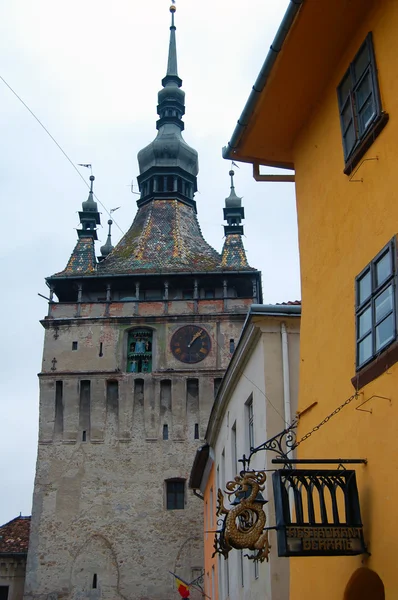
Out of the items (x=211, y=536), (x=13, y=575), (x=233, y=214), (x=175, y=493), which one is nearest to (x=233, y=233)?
(x=233, y=214)

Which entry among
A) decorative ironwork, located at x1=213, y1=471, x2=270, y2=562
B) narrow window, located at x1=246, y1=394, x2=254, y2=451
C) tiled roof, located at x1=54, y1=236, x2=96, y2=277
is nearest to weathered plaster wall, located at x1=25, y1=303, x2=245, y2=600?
tiled roof, located at x1=54, y1=236, x2=96, y2=277

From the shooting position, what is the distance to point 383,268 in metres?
6.74

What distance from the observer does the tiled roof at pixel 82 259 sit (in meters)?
42.6

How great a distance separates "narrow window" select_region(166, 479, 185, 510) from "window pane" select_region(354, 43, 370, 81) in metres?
30.6

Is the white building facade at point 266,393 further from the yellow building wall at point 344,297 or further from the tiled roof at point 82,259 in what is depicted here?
the tiled roof at point 82,259

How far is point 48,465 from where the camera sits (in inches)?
1467

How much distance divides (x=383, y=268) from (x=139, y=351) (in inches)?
1286

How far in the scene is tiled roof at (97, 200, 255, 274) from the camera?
42406 millimetres

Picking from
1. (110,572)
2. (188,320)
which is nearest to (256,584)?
(110,572)

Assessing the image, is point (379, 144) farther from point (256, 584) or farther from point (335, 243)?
point (256, 584)

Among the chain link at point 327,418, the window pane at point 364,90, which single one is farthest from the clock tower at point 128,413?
the window pane at point 364,90

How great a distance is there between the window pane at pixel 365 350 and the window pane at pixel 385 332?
0.17m

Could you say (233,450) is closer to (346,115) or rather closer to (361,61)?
(346,115)

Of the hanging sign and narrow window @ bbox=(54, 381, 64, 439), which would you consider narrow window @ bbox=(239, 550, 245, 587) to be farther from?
narrow window @ bbox=(54, 381, 64, 439)
